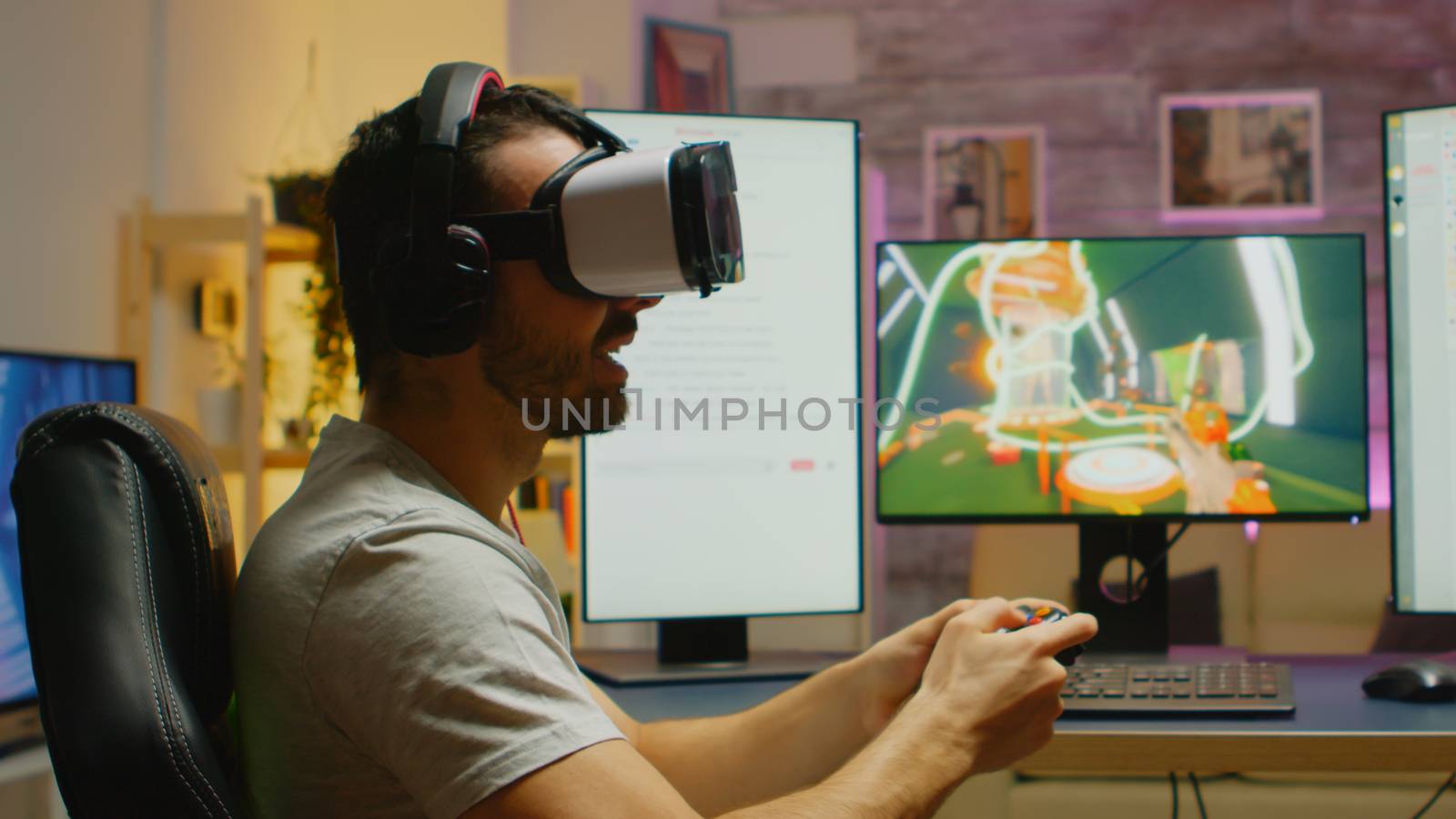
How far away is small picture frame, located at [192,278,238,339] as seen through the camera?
8.76 feet

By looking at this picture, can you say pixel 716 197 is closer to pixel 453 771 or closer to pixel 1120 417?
pixel 453 771

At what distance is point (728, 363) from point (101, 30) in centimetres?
159

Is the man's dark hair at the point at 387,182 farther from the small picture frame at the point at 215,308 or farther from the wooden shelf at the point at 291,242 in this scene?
the small picture frame at the point at 215,308

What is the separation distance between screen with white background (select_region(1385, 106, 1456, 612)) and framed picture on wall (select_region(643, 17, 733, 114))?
1.69 m

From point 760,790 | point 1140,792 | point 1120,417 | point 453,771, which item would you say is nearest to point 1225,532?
point 1140,792

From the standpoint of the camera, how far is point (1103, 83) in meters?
3.00

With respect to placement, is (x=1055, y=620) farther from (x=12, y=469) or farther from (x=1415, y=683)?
(x=12, y=469)

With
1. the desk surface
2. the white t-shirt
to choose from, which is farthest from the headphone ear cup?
the desk surface

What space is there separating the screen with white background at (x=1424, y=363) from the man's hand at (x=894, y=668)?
0.65 metres

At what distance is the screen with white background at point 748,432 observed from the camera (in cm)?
155

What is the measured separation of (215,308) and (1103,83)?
2.23 metres

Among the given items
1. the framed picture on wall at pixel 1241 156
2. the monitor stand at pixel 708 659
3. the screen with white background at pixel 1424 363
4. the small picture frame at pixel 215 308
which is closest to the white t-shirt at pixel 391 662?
the monitor stand at pixel 708 659

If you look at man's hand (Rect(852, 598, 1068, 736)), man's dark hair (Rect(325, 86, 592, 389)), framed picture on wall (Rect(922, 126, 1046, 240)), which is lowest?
man's hand (Rect(852, 598, 1068, 736))

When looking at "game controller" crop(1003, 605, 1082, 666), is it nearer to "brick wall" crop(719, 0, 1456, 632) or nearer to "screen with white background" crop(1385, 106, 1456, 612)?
"screen with white background" crop(1385, 106, 1456, 612)
